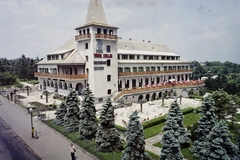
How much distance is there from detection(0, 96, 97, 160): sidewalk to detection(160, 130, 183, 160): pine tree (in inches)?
265

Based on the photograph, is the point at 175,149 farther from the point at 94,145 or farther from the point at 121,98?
the point at 121,98

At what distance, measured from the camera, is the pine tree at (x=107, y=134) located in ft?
63.8

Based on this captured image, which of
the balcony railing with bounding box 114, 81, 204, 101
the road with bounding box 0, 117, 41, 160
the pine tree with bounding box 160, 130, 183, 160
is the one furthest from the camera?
the balcony railing with bounding box 114, 81, 204, 101

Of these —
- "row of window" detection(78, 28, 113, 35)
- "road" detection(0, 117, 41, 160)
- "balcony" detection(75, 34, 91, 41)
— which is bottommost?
"road" detection(0, 117, 41, 160)

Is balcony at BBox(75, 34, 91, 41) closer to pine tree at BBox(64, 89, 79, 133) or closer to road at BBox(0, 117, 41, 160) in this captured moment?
pine tree at BBox(64, 89, 79, 133)

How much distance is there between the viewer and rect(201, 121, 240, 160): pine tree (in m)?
13.7

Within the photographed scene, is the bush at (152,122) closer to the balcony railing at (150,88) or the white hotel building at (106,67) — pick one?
the white hotel building at (106,67)

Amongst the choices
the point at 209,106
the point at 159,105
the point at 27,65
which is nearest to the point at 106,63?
the point at 159,105

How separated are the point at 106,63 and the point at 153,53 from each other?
20.4 m

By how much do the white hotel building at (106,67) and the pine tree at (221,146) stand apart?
26867 mm

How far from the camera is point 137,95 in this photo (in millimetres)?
43281

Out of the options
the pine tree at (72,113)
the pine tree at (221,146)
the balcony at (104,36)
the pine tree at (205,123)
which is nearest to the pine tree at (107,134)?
the pine tree at (72,113)

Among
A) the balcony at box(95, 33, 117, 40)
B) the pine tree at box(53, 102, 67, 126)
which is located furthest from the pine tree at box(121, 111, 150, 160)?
the balcony at box(95, 33, 117, 40)

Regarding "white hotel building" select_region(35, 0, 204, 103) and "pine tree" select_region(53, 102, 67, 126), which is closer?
"pine tree" select_region(53, 102, 67, 126)
